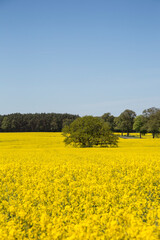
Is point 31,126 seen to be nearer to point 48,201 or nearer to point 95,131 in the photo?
point 95,131

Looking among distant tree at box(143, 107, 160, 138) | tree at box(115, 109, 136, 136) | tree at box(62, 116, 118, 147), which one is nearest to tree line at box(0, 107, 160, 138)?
tree at box(115, 109, 136, 136)

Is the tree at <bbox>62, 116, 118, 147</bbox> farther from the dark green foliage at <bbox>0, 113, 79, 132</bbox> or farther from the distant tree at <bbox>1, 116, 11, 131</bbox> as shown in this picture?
the distant tree at <bbox>1, 116, 11, 131</bbox>

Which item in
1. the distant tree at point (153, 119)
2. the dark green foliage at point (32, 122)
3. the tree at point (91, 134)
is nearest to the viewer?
the tree at point (91, 134)

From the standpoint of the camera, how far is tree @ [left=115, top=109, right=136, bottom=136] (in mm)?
89688

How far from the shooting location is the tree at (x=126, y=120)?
89.7 meters

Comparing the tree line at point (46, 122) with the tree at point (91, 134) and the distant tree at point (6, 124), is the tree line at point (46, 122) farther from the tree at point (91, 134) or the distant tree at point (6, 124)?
the tree at point (91, 134)

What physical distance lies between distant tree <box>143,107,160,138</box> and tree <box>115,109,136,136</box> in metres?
15.6

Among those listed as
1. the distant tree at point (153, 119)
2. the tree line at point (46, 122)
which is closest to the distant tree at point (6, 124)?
the tree line at point (46, 122)

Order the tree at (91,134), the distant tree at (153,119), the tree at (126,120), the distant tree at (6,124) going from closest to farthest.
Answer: the tree at (91,134), the distant tree at (153,119), the tree at (126,120), the distant tree at (6,124)

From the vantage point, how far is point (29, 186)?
26.0 feet

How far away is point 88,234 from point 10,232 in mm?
1440

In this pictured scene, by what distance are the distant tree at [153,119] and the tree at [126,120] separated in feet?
51.2

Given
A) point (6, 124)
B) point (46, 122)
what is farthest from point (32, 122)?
point (6, 124)

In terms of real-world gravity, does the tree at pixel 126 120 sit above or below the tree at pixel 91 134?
above
